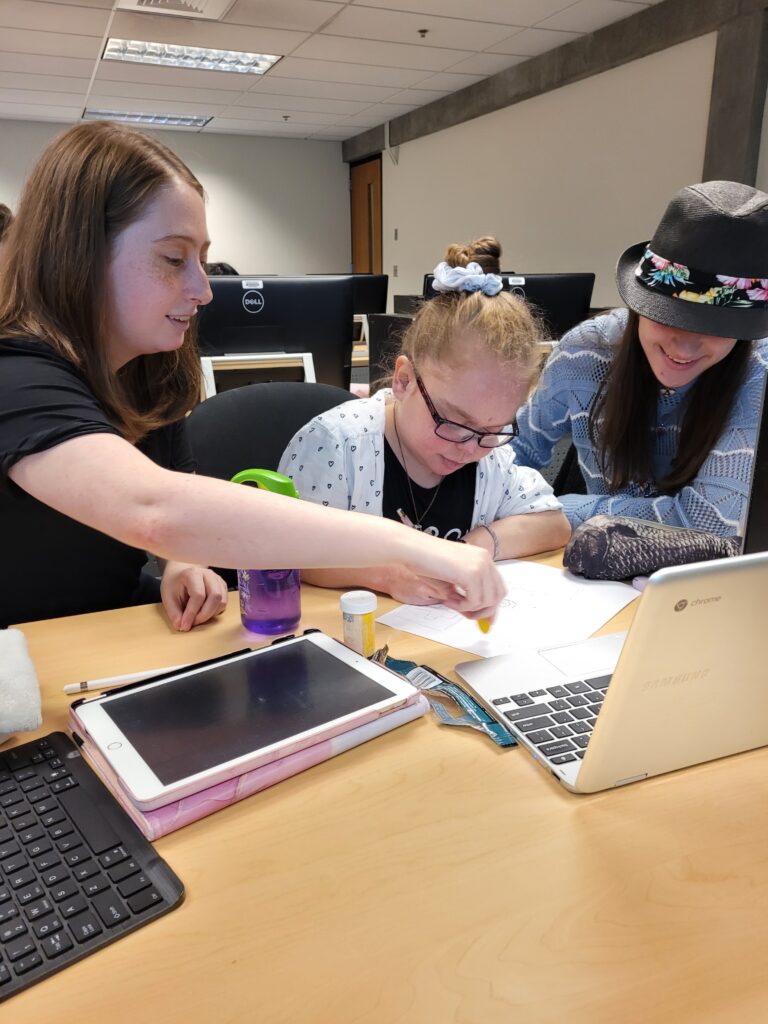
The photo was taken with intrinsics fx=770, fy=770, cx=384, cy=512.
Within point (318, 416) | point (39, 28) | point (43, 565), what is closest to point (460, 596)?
point (318, 416)

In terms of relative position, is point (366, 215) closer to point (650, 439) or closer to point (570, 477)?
point (570, 477)

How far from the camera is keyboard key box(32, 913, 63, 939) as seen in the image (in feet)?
1.81

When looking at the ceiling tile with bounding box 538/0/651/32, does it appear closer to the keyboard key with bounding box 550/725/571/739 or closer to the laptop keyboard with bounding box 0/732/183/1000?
the keyboard key with bounding box 550/725/571/739

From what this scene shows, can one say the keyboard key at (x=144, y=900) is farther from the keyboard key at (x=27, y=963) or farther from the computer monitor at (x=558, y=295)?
the computer monitor at (x=558, y=295)

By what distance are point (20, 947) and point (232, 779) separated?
8.3 inches

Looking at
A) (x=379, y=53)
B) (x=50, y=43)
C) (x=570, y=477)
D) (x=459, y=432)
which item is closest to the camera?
(x=459, y=432)

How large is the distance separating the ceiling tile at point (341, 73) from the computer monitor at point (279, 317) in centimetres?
362

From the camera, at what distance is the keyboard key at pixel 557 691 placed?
864 mm

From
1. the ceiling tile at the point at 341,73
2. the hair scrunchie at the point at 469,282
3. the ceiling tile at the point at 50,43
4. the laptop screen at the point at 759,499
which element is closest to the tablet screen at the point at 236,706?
the laptop screen at the point at 759,499

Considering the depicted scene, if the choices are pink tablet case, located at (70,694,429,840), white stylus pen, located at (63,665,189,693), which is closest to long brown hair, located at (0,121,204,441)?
white stylus pen, located at (63,665,189,693)

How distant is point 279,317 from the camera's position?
87.9 inches

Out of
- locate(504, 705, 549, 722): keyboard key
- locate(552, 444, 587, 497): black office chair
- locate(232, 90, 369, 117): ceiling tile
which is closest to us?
locate(504, 705, 549, 722): keyboard key

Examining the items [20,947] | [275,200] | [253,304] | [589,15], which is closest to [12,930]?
[20,947]

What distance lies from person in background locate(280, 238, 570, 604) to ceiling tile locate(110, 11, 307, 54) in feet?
12.5
